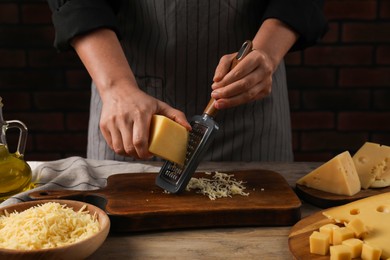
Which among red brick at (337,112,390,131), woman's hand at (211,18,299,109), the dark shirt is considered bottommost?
red brick at (337,112,390,131)

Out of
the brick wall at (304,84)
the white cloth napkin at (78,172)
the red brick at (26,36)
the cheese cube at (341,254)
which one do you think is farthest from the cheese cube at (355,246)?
the red brick at (26,36)

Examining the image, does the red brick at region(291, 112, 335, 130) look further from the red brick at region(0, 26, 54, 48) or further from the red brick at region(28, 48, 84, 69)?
the red brick at region(0, 26, 54, 48)

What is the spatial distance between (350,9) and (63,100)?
1.27 meters

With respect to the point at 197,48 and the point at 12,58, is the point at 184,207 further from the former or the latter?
the point at 12,58

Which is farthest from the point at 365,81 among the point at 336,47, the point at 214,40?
the point at 214,40

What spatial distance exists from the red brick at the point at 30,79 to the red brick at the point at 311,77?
0.98 metres

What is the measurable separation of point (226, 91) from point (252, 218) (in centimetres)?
29

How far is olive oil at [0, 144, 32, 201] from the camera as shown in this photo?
4.35 ft

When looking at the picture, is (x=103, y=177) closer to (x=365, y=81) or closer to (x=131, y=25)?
(x=131, y=25)

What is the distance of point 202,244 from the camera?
3.74ft

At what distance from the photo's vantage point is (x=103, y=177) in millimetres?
1503

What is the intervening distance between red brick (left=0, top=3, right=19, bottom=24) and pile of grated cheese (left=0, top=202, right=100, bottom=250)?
158 centimetres

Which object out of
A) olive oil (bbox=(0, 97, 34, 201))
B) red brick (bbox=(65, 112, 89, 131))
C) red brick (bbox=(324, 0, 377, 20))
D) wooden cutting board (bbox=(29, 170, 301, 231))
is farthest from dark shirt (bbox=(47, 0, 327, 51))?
red brick (bbox=(65, 112, 89, 131))

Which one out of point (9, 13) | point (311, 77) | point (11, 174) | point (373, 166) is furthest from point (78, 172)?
point (311, 77)
